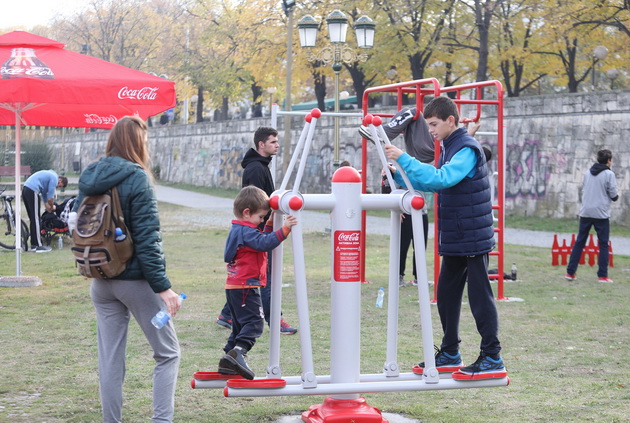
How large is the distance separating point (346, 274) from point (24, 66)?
615cm

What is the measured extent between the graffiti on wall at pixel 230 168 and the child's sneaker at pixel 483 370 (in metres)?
35.3

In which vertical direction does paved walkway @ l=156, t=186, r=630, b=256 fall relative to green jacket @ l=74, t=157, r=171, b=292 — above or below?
below

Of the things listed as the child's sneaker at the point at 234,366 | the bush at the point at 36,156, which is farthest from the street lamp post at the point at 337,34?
the bush at the point at 36,156

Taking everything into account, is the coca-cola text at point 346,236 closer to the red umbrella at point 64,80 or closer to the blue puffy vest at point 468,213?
the blue puffy vest at point 468,213

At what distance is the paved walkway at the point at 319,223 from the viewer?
18.8 meters

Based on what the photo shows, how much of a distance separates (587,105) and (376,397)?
18.2 meters

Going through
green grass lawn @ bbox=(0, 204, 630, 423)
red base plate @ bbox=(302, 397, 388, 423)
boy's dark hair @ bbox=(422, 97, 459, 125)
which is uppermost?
boy's dark hair @ bbox=(422, 97, 459, 125)

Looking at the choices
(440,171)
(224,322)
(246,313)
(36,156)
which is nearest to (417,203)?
(440,171)

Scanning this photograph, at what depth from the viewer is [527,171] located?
24469 millimetres

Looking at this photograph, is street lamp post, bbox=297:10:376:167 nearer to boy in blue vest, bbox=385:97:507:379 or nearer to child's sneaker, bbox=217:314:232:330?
child's sneaker, bbox=217:314:232:330

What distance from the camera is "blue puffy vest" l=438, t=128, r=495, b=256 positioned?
554 cm

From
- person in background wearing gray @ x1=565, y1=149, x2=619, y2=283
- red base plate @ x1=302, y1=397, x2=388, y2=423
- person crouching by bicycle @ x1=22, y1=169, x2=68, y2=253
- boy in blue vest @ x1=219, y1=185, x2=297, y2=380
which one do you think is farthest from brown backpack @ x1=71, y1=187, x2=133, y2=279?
person crouching by bicycle @ x1=22, y1=169, x2=68, y2=253

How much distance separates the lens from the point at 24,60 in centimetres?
1020

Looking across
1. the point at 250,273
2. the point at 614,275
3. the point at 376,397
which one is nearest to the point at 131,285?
the point at 250,273
